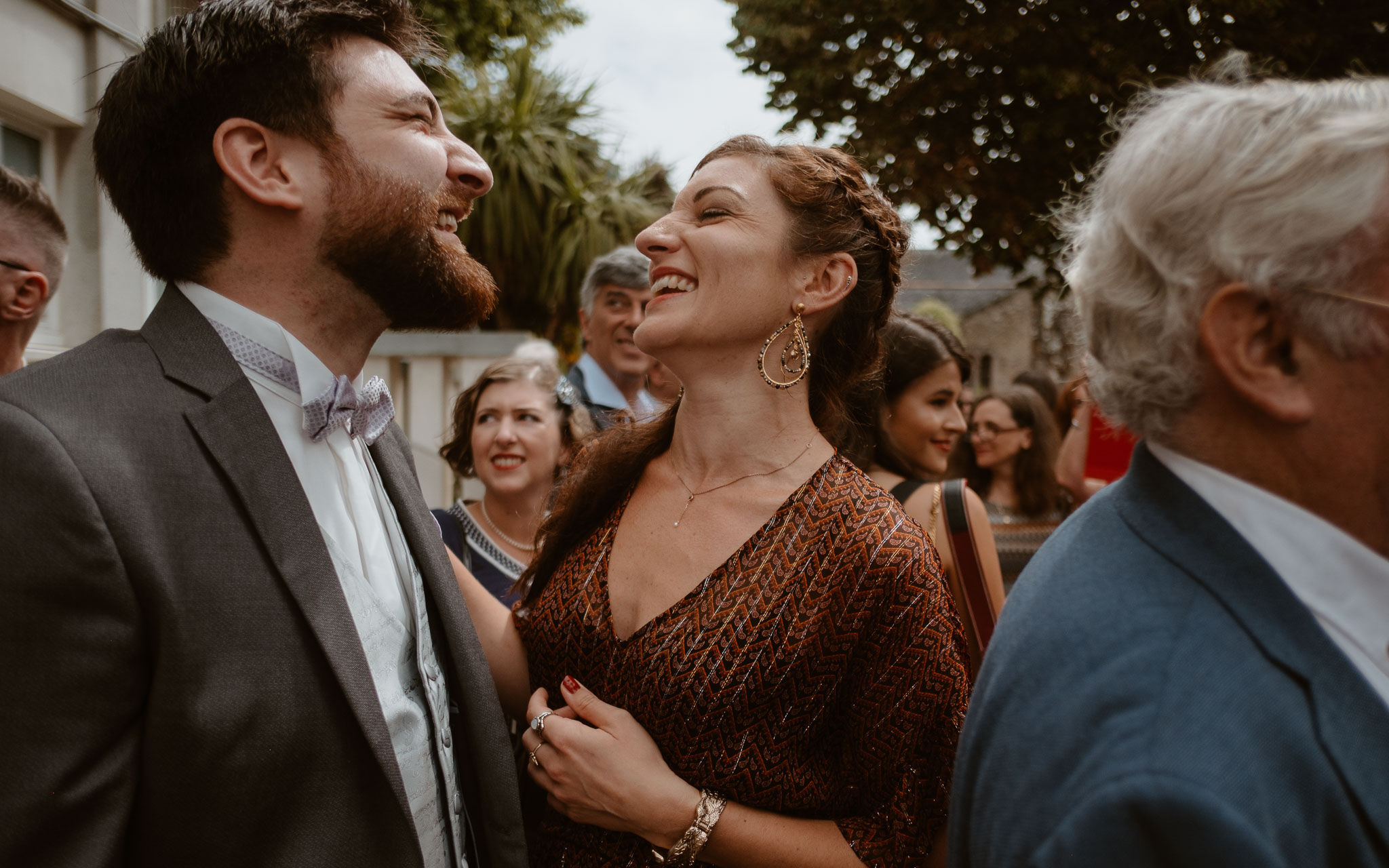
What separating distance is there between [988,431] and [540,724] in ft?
14.0

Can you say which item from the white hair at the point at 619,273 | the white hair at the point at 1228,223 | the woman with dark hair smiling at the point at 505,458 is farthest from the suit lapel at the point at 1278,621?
the white hair at the point at 619,273

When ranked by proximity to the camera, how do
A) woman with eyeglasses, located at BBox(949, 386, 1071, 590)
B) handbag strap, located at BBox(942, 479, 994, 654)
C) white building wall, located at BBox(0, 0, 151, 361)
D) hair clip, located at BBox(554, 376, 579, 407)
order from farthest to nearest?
woman with eyeglasses, located at BBox(949, 386, 1071, 590) < hair clip, located at BBox(554, 376, 579, 407) < white building wall, located at BBox(0, 0, 151, 361) < handbag strap, located at BBox(942, 479, 994, 654)

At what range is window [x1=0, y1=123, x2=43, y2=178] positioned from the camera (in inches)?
124

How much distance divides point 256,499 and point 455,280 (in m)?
0.60

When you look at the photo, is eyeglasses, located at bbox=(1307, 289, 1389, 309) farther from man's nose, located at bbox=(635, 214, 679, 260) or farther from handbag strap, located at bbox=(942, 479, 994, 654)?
handbag strap, located at bbox=(942, 479, 994, 654)

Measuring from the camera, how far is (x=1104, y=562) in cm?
117

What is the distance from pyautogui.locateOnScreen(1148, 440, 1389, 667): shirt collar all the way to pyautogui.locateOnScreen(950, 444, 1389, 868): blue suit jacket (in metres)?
0.05

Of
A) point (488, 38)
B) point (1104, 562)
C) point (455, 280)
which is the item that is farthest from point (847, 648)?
point (488, 38)

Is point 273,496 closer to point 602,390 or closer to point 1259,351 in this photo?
point 1259,351

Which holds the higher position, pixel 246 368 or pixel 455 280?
pixel 455 280

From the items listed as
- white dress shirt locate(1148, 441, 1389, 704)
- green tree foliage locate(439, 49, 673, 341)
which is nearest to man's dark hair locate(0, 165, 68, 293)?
white dress shirt locate(1148, 441, 1389, 704)

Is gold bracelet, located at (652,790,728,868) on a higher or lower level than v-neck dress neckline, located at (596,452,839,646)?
lower

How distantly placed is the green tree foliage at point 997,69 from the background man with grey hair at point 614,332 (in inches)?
130

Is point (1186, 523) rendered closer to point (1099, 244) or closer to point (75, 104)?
point (1099, 244)
